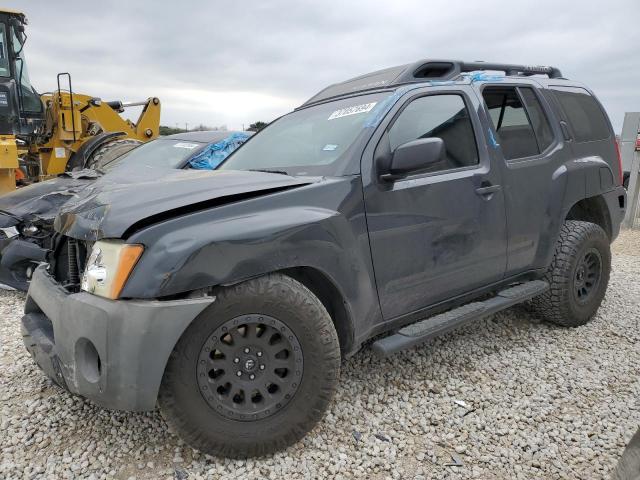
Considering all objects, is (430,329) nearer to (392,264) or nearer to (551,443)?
(392,264)

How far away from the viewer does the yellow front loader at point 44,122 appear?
8414 mm

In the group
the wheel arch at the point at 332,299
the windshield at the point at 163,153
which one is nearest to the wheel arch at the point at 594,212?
the wheel arch at the point at 332,299

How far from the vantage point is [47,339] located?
2.39 m

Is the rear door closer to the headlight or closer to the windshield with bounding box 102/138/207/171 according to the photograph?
the headlight

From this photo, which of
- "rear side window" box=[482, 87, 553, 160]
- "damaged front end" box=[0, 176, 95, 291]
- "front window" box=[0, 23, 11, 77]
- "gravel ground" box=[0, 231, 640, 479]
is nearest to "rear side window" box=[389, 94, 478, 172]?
"rear side window" box=[482, 87, 553, 160]

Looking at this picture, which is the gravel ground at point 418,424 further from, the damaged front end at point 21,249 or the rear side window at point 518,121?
the rear side window at point 518,121

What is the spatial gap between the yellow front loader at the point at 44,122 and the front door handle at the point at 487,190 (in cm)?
659

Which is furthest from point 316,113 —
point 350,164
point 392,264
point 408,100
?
point 392,264

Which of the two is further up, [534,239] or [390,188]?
[390,188]

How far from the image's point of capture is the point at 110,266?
6.63ft

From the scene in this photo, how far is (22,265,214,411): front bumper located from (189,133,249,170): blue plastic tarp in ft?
11.8

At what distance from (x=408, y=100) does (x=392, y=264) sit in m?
1.02

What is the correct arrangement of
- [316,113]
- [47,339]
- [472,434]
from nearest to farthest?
[47,339] → [472,434] → [316,113]

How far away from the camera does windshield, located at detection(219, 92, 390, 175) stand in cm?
274
